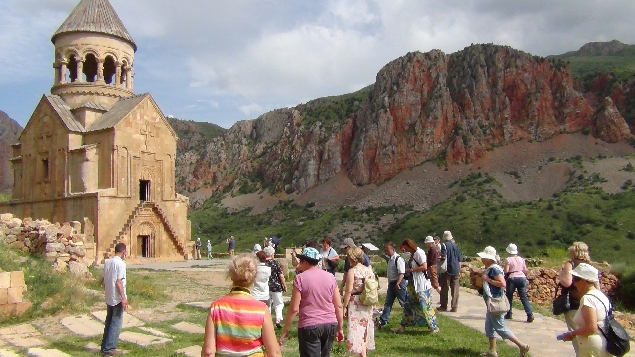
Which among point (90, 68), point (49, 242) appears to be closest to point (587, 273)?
point (49, 242)

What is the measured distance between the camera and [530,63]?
230 feet

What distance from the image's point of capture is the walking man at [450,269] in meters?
9.70

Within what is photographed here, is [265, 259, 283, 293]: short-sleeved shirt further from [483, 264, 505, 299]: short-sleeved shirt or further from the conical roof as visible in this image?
the conical roof

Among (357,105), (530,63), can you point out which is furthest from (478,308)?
(357,105)

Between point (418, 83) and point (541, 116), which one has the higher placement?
point (418, 83)

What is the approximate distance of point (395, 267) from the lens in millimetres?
8055

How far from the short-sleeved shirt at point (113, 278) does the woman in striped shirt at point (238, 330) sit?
3718 millimetres

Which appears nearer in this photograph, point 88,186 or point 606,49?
point 88,186

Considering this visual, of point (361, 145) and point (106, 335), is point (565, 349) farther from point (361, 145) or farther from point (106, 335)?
point (361, 145)

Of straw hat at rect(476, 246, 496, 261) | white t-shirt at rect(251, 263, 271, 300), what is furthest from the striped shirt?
straw hat at rect(476, 246, 496, 261)

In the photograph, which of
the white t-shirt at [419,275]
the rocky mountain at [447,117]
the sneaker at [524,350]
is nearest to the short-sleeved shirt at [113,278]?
the white t-shirt at [419,275]

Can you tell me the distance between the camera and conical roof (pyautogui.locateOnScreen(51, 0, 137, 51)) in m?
24.9

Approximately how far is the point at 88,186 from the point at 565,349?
67.9 ft

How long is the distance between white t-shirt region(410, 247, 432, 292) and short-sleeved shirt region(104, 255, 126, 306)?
4.34 meters
